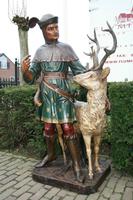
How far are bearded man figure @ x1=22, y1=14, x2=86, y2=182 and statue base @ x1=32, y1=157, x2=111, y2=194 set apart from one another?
0.43ft

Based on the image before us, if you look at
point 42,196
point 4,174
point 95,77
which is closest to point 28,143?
point 4,174

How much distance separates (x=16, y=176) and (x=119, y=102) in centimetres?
188

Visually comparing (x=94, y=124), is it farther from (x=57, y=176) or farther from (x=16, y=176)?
(x=16, y=176)

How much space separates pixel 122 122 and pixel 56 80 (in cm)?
111

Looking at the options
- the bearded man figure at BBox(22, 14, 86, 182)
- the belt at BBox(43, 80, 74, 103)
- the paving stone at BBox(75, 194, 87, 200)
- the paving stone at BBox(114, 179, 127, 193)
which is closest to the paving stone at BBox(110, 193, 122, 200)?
the paving stone at BBox(114, 179, 127, 193)

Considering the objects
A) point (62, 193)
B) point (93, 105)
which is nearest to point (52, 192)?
point (62, 193)

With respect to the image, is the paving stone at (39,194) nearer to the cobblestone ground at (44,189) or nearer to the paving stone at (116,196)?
the cobblestone ground at (44,189)

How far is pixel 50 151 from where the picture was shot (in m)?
4.52

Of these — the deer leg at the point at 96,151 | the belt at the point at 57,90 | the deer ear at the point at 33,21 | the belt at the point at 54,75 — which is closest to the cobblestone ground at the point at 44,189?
the deer leg at the point at 96,151

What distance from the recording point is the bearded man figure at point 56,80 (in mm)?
4117

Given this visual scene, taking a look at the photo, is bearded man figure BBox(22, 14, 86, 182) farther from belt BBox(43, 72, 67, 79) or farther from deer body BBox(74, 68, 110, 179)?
deer body BBox(74, 68, 110, 179)

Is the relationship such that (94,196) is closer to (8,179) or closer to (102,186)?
(102,186)

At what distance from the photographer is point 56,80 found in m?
4.16

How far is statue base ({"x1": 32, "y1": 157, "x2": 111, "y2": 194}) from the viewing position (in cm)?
395
